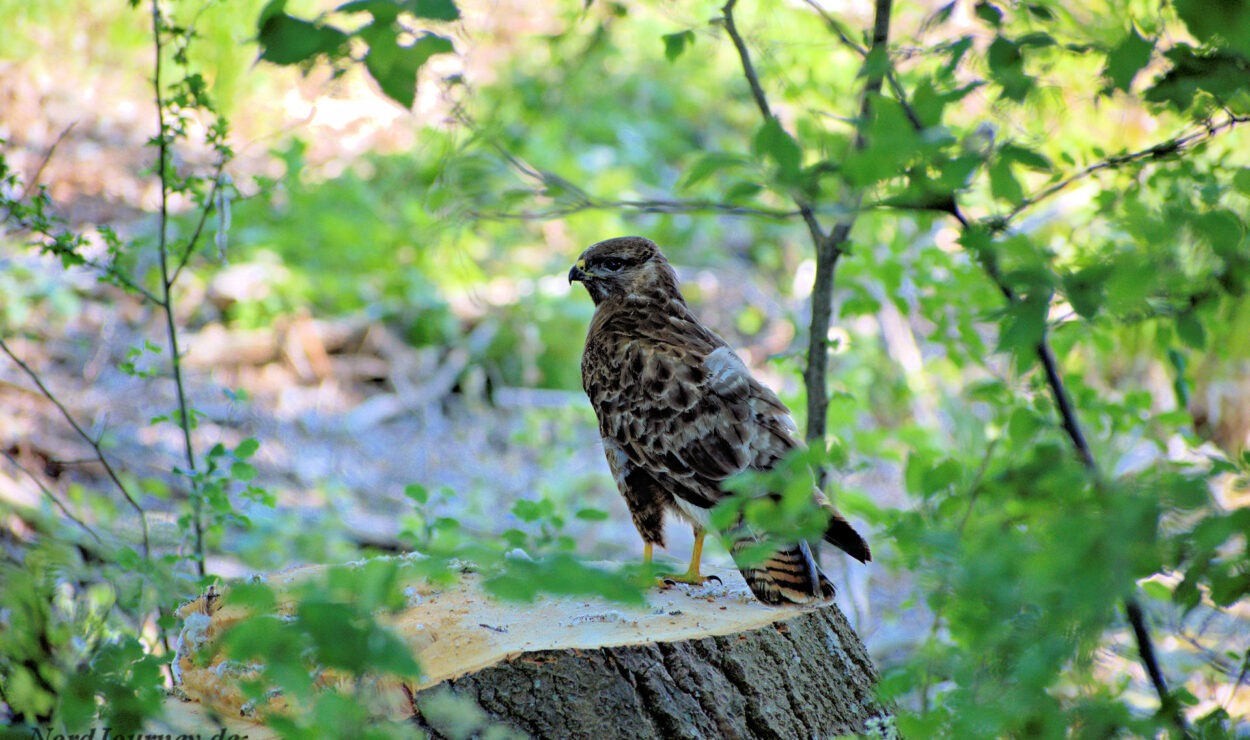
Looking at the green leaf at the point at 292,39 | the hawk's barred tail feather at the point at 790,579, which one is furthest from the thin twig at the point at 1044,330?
the green leaf at the point at 292,39

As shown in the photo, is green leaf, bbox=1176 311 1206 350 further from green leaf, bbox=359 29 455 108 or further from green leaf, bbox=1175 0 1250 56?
green leaf, bbox=359 29 455 108

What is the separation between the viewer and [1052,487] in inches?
73.9

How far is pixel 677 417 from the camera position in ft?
11.1

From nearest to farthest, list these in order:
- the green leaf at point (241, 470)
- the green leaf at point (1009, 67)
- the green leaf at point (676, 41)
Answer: the green leaf at point (1009, 67), the green leaf at point (676, 41), the green leaf at point (241, 470)

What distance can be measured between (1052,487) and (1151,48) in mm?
866

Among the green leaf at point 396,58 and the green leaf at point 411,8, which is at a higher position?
the green leaf at point 411,8

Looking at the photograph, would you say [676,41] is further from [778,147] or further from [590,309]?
[590,309]

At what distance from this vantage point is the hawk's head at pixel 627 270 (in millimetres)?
4082

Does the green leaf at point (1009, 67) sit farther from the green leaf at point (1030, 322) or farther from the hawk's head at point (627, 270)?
the hawk's head at point (627, 270)

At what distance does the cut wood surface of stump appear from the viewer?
2400mm

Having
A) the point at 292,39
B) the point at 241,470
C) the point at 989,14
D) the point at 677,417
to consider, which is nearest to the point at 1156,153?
the point at 989,14

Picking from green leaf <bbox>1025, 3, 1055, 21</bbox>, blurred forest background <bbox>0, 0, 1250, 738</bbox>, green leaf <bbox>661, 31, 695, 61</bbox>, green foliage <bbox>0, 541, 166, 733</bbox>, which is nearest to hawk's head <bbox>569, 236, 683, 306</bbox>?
blurred forest background <bbox>0, 0, 1250, 738</bbox>

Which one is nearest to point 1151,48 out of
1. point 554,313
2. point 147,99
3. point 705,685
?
point 705,685

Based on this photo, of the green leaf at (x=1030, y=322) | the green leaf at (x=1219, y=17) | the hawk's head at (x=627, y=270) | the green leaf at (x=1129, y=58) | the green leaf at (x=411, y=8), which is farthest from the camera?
the hawk's head at (x=627, y=270)
